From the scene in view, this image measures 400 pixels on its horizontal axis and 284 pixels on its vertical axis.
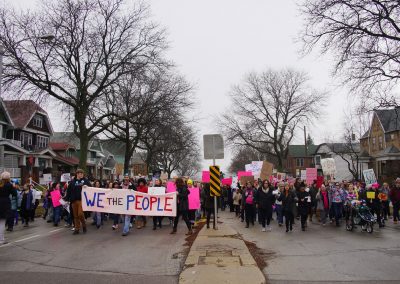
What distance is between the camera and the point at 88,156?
262ft

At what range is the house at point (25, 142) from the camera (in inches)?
Result: 1774

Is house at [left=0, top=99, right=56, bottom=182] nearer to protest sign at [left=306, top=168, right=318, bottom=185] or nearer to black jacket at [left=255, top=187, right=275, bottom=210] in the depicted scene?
protest sign at [left=306, top=168, right=318, bottom=185]

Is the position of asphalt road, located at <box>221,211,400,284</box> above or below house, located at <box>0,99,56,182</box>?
below

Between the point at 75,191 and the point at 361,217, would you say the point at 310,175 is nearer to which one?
the point at 361,217

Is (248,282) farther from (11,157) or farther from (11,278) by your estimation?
(11,157)

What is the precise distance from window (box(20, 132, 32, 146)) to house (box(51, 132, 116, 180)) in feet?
14.0

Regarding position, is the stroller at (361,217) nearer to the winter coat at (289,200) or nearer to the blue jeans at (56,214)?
the winter coat at (289,200)

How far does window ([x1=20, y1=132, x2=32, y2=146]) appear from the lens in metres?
52.0

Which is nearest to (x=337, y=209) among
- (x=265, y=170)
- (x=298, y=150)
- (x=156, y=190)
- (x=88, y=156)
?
(x=156, y=190)

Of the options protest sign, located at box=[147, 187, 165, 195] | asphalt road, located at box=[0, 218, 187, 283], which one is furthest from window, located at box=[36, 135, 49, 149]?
asphalt road, located at box=[0, 218, 187, 283]

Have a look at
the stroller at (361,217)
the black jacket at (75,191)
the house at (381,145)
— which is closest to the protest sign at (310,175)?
the stroller at (361,217)

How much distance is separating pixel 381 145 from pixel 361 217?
155ft

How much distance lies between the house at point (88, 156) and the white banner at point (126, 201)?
105 feet

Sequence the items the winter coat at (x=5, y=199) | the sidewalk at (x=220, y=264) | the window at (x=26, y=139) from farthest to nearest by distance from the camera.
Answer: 1. the window at (x=26, y=139)
2. the winter coat at (x=5, y=199)
3. the sidewalk at (x=220, y=264)
